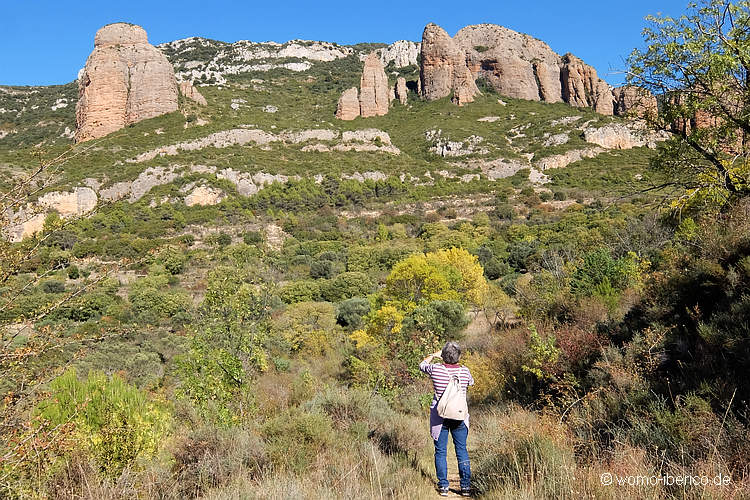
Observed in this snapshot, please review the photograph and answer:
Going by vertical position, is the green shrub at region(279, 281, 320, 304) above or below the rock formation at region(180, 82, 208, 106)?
below

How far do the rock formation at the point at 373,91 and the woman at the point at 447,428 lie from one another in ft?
251

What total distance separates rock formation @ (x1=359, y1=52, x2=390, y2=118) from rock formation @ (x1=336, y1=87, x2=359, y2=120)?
4.53ft

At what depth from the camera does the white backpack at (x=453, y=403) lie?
3938 millimetres

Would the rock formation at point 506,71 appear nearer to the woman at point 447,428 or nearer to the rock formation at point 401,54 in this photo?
the rock formation at point 401,54

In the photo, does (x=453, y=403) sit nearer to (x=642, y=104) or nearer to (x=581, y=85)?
(x=642, y=104)

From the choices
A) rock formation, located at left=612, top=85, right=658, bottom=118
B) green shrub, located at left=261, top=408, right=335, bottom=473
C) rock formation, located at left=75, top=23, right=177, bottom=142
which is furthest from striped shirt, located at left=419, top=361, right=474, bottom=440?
rock formation, located at left=75, top=23, right=177, bottom=142

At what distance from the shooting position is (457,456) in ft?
13.0

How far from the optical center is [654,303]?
5938mm

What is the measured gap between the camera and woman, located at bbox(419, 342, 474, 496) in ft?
12.8

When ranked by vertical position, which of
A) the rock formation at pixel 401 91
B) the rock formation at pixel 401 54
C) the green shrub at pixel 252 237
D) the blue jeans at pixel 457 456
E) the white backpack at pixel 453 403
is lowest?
the blue jeans at pixel 457 456

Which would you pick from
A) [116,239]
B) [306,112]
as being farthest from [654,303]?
[306,112]

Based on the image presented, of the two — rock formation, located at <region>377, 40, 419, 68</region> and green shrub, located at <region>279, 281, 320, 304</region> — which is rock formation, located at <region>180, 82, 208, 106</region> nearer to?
rock formation, located at <region>377, 40, 419, 68</region>

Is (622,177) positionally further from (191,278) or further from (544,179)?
(191,278)

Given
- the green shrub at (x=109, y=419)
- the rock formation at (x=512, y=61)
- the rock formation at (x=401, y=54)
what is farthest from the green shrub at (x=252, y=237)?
the rock formation at (x=401, y=54)
